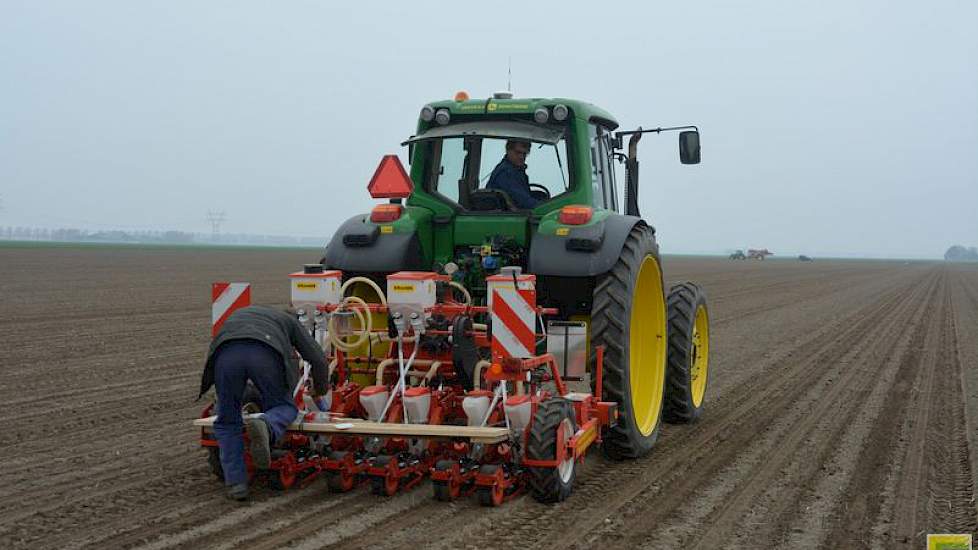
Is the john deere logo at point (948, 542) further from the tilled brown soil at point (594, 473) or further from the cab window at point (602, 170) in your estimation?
the cab window at point (602, 170)

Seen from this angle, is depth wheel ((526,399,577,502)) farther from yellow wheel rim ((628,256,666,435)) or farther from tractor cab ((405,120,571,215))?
tractor cab ((405,120,571,215))

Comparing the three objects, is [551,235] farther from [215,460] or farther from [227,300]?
[215,460]

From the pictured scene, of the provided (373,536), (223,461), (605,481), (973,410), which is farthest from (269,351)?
(973,410)

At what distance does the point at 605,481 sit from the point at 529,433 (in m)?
1.00

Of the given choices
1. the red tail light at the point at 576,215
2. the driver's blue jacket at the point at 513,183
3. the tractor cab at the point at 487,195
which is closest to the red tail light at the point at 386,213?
the tractor cab at the point at 487,195

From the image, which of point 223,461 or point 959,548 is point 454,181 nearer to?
point 223,461

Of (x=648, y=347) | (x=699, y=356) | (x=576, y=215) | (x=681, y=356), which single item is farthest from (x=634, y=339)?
(x=699, y=356)

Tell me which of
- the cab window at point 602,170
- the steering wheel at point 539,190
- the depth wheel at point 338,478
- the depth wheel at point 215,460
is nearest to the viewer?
the depth wheel at point 338,478

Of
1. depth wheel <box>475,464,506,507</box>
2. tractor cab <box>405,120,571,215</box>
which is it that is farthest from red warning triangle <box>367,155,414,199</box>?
depth wheel <box>475,464,506,507</box>

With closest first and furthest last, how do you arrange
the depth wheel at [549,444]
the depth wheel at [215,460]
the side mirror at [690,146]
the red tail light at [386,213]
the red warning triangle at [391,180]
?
the depth wheel at [549,444], the depth wheel at [215,460], the red warning triangle at [391,180], the red tail light at [386,213], the side mirror at [690,146]

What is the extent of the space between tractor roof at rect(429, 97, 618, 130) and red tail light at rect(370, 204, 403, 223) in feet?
2.87

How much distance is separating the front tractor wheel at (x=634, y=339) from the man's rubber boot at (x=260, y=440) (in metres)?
2.15

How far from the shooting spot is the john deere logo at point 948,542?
4.64 m

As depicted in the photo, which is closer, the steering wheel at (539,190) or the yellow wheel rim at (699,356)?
the steering wheel at (539,190)
